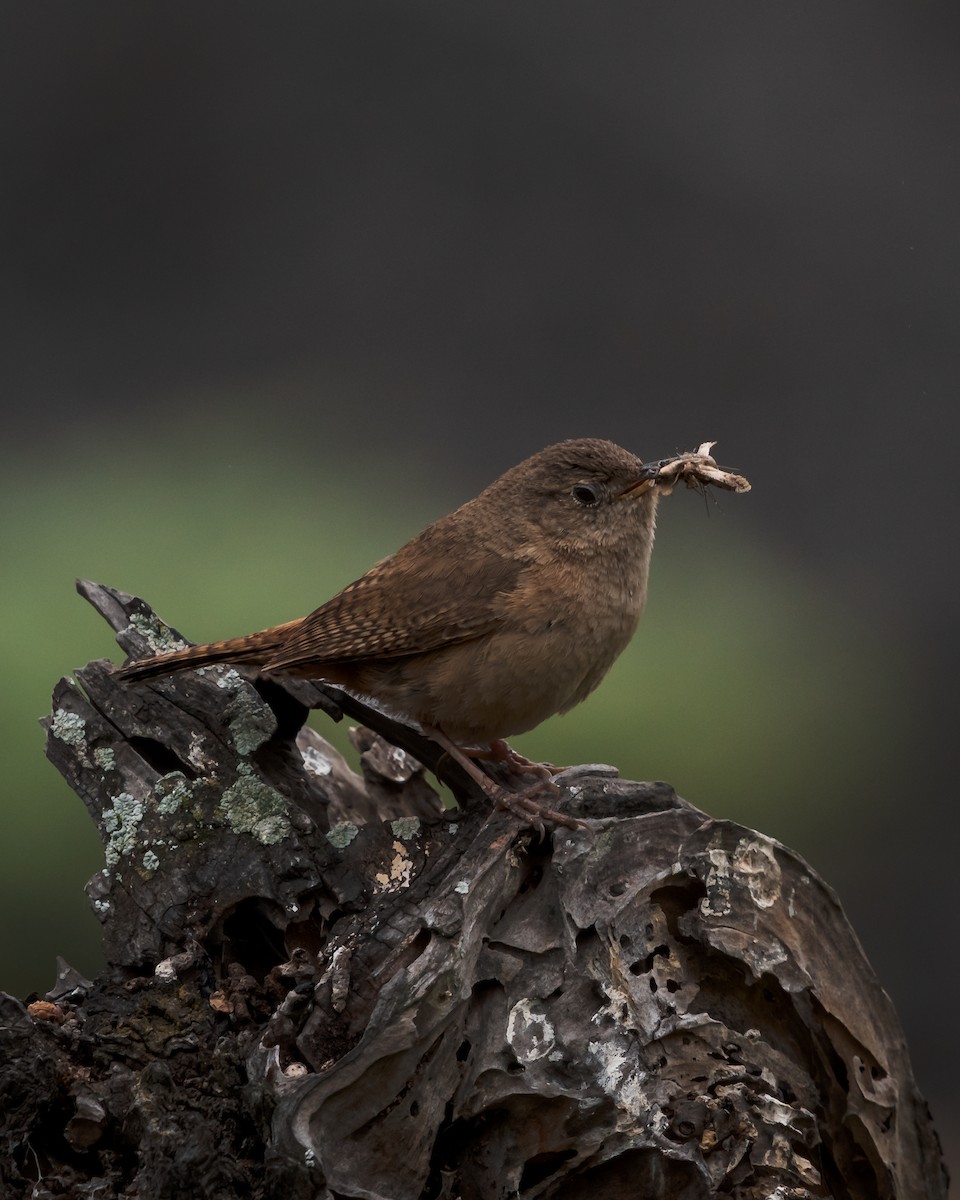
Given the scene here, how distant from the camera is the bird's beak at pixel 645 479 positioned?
3.76 metres

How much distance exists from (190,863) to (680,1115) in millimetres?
1270

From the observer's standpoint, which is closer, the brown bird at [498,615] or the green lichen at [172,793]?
the green lichen at [172,793]

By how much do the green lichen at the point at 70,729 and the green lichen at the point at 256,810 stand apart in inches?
18.1

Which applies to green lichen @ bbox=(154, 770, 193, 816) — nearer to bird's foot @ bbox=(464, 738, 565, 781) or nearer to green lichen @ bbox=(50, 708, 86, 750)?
green lichen @ bbox=(50, 708, 86, 750)

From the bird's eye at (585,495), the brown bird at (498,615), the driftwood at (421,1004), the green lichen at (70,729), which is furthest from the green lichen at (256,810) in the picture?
the bird's eye at (585,495)

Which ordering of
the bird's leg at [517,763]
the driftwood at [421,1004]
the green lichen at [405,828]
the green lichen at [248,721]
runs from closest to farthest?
the driftwood at [421,1004] < the green lichen at [405,828] < the green lichen at [248,721] < the bird's leg at [517,763]

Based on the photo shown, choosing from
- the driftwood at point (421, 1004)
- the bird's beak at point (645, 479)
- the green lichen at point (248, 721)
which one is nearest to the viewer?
the driftwood at point (421, 1004)

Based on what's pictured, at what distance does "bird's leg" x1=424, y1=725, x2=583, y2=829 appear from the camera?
3.34 m

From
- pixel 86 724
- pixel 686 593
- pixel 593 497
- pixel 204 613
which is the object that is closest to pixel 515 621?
pixel 593 497

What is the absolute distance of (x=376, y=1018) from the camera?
8.95ft

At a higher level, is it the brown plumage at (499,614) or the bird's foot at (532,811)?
the brown plumage at (499,614)

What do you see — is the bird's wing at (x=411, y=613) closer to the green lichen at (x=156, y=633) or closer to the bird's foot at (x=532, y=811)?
the green lichen at (x=156, y=633)

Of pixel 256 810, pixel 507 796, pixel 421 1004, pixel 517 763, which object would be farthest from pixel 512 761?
pixel 421 1004

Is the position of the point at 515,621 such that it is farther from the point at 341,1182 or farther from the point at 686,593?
the point at 686,593
